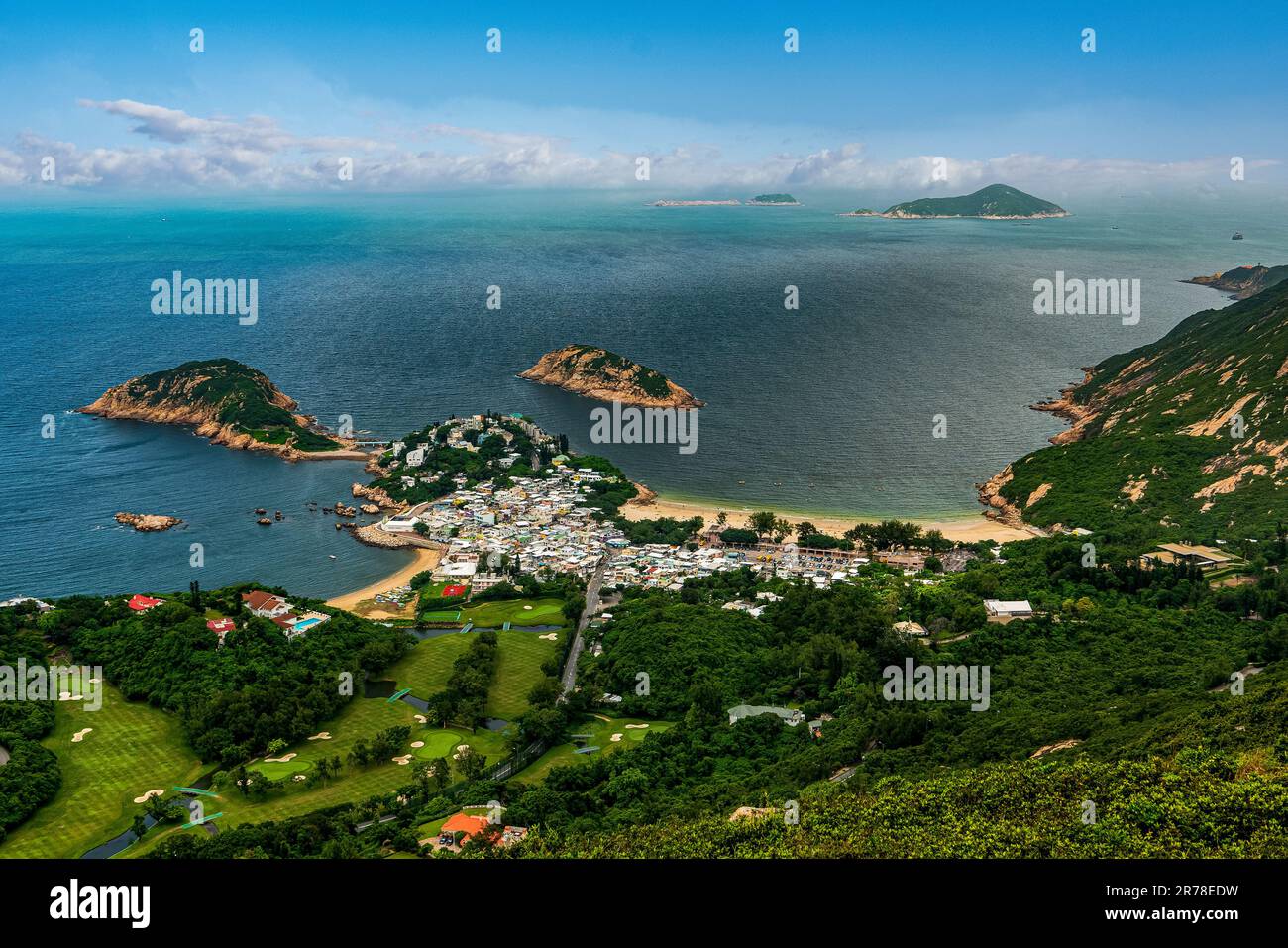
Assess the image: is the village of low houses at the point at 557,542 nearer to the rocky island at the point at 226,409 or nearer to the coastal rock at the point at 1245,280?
the rocky island at the point at 226,409

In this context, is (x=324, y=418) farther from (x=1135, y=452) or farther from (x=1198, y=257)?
(x=1198, y=257)

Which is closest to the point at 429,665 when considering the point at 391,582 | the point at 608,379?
the point at 391,582

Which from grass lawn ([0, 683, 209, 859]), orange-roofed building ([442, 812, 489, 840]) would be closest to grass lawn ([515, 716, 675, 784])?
orange-roofed building ([442, 812, 489, 840])

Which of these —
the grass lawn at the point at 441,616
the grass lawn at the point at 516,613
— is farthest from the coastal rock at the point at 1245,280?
the grass lawn at the point at 441,616

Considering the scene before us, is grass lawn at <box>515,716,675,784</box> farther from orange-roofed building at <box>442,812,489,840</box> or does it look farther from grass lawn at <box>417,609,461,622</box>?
grass lawn at <box>417,609,461,622</box>

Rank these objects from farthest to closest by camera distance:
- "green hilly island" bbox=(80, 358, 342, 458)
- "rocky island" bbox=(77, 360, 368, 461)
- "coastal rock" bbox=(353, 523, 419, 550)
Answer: "green hilly island" bbox=(80, 358, 342, 458)
"rocky island" bbox=(77, 360, 368, 461)
"coastal rock" bbox=(353, 523, 419, 550)

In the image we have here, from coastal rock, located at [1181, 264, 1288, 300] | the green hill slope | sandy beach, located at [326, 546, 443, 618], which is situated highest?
coastal rock, located at [1181, 264, 1288, 300]
